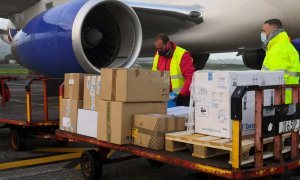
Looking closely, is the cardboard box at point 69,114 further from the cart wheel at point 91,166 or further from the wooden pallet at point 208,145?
the wooden pallet at point 208,145

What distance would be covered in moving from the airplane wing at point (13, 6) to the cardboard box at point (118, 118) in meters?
6.40

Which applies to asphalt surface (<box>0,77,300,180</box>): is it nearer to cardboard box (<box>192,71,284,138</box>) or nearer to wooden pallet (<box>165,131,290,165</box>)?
wooden pallet (<box>165,131,290,165</box>)

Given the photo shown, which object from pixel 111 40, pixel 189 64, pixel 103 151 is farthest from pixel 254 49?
pixel 103 151

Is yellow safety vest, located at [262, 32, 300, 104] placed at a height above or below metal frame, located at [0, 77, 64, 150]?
above

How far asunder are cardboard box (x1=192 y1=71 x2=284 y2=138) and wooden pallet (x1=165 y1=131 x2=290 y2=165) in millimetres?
86

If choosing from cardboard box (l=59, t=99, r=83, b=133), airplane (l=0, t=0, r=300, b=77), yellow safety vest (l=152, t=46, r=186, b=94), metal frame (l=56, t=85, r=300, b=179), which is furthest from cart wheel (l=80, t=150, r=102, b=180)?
airplane (l=0, t=0, r=300, b=77)

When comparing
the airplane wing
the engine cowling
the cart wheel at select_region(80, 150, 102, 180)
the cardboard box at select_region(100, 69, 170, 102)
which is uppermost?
the airplane wing

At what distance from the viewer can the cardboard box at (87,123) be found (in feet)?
13.4

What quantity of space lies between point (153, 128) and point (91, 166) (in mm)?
924

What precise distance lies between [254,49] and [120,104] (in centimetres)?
592

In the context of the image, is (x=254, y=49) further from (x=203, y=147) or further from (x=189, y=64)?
(x=203, y=147)

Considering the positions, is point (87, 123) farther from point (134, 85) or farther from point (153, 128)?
point (153, 128)

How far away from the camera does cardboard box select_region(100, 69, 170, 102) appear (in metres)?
3.66

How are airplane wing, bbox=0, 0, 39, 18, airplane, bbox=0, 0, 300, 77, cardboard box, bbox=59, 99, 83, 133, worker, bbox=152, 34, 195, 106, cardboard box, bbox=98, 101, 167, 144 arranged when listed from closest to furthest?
cardboard box, bbox=98, 101, 167, 144 < cardboard box, bbox=59, 99, 83, 133 < worker, bbox=152, 34, 195, 106 < airplane, bbox=0, 0, 300, 77 < airplane wing, bbox=0, 0, 39, 18
